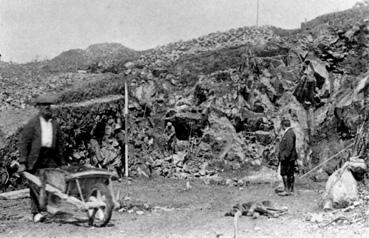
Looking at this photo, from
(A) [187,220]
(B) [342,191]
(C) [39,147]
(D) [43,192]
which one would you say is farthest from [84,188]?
(B) [342,191]

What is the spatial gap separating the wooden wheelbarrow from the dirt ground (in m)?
0.26

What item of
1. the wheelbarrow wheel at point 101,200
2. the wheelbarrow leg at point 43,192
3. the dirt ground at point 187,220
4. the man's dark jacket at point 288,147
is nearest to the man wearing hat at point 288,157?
the man's dark jacket at point 288,147

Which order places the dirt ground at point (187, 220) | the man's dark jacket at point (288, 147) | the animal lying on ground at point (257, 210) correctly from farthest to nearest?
the man's dark jacket at point (288, 147) < the animal lying on ground at point (257, 210) < the dirt ground at point (187, 220)

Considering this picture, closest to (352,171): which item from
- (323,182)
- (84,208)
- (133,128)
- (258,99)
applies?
(323,182)

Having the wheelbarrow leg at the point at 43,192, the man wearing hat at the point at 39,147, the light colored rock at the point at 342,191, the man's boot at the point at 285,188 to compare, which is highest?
the man wearing hat at the point at 39,147

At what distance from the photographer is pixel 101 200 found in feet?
21.9

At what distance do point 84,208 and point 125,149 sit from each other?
7376 millimetres

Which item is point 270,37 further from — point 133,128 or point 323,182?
point 323,182

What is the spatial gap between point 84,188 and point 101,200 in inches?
12.4

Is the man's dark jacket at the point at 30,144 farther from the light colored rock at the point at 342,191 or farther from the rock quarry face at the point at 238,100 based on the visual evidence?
the rock quarry face at the point at 238,100

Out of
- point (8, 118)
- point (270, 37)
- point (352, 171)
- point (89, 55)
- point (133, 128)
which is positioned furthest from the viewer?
point (89, 55)

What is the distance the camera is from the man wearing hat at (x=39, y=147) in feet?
22.8

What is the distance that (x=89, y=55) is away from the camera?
26094 mm

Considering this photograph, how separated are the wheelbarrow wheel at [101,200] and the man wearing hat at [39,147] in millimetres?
712
